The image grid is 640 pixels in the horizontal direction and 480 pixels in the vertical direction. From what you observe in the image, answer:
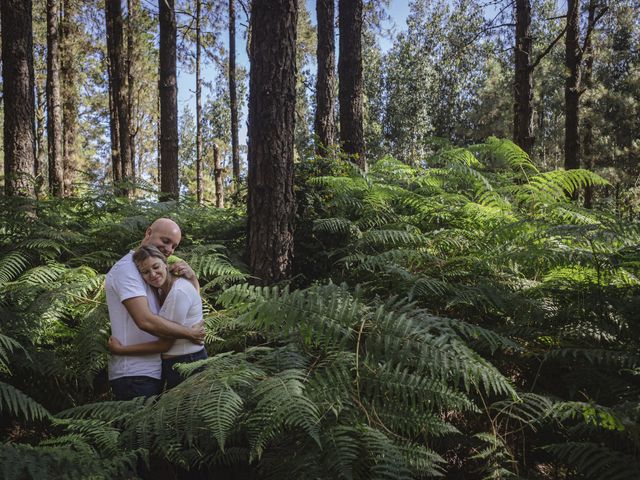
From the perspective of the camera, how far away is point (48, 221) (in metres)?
4.75

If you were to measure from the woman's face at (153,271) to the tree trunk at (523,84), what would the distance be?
6696 mm

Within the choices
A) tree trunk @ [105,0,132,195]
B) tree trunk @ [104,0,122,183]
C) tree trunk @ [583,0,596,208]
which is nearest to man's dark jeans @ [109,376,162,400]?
tree trunk @ [104,0,122,183]

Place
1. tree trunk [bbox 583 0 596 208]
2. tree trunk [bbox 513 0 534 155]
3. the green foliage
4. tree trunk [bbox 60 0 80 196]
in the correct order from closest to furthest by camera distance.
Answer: the green foliage
tree trunk [bbox 513 0 534 155]
tree trunk [bbox 583 0 596 208]
tree trunk [bbox 60 0 80 196]

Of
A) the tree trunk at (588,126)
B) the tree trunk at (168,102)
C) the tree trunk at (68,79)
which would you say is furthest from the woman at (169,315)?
the tree trunk at (68,79)

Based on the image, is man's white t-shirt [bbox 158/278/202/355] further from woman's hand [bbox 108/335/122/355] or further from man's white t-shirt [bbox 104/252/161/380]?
woman's hand [bbox 108/335/122/355]

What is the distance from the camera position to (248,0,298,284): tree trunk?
402cm

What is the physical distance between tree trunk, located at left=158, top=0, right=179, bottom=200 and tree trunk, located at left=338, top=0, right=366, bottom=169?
338cm

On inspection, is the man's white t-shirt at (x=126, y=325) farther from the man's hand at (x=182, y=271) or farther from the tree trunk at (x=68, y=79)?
the tree trunk at (x=68, y=79)

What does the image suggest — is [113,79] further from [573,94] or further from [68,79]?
[573,94]

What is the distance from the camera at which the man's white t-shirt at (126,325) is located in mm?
2816

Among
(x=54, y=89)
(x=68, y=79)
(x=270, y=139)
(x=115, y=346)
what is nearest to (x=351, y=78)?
(x=270, y=139)

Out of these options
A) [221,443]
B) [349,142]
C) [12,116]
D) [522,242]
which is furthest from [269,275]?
[12,116]

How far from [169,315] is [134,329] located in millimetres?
242

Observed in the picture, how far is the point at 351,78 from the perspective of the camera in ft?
23.9
